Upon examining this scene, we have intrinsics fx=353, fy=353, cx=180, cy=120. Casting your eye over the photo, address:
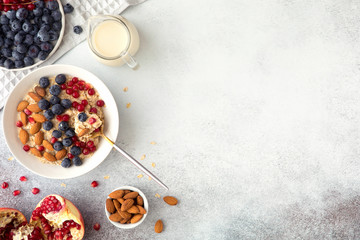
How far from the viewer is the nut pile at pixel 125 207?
1446mm

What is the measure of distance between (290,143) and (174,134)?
1.68 ft

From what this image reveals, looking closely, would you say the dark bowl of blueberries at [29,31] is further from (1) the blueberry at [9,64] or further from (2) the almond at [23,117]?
(2) the almond at [23,117]

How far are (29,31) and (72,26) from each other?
0.58ft

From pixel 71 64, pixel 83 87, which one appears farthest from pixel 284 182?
pixel 71 64

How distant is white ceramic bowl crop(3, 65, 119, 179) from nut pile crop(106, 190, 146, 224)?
0.17 metres

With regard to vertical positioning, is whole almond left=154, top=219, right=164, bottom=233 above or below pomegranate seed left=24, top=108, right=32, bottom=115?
below

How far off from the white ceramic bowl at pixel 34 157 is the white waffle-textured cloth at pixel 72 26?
11 centimetres

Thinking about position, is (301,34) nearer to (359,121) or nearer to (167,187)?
(359,121)

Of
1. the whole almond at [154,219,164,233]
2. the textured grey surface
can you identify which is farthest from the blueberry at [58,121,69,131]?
the whole almond at [154,219,164,233]

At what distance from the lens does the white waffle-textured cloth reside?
59.5 inches

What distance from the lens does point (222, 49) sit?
1.54 meters

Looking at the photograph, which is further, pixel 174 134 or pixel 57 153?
pixel 174 134

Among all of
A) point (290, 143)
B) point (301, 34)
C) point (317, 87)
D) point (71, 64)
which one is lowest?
point (290, 143)

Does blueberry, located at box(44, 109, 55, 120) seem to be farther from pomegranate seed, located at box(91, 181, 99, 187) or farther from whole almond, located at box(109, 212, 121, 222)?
whole almond, located at box(109, 212, 121, 222)
